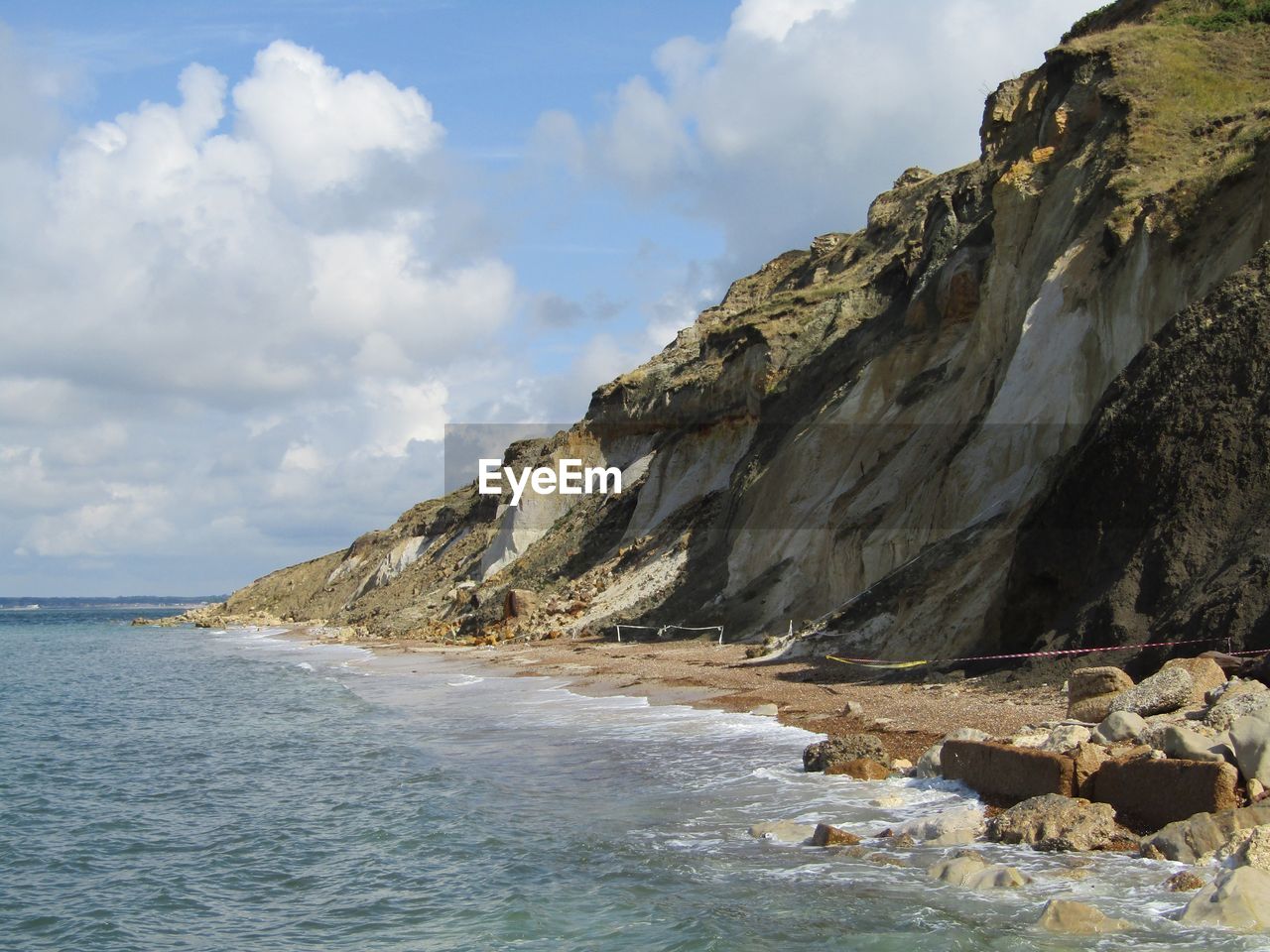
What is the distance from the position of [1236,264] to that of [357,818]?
14015mm

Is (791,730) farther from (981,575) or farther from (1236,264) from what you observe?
(1236,264)

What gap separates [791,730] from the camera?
48.7 feet

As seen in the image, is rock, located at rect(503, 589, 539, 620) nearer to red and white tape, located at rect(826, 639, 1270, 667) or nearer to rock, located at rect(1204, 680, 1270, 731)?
red and white tape, located at rect(826, 639, 1270, 667)

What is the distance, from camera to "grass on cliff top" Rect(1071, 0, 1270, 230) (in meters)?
19.5

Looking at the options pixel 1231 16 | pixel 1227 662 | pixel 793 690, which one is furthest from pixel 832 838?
pixel 1231 16

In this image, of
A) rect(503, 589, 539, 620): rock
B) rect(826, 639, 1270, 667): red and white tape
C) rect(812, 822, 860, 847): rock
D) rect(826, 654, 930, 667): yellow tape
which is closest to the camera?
rect(812, 822, 860, 847): rock

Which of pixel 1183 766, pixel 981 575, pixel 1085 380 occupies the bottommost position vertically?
pixel 1183 766

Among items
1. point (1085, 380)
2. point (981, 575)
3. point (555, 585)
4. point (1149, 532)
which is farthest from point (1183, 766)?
point (555, 585)

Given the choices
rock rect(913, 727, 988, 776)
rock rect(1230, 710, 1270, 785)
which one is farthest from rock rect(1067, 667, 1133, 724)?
rock rect(1230, 710, 1270, 785)

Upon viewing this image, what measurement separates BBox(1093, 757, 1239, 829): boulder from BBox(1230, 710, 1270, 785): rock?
12 cm

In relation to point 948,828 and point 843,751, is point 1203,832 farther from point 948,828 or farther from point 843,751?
point 843,751

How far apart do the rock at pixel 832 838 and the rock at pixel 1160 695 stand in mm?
2696

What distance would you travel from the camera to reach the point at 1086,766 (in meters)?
9.05

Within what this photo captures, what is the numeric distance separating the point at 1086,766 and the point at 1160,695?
4.69 feet
